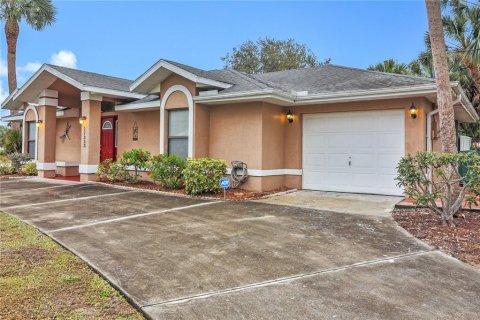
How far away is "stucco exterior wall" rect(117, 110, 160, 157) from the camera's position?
12.5 metres

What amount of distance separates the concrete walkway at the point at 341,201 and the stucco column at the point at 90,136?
7175mm

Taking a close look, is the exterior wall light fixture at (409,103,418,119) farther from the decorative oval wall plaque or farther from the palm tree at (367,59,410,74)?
the palm tree at (367,59,410,74)

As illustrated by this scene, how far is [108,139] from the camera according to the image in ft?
46.9

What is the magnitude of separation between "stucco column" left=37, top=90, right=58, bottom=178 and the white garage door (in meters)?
10.5

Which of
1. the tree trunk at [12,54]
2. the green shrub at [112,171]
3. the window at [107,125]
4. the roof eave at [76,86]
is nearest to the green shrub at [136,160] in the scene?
the green shrub at [112,171]

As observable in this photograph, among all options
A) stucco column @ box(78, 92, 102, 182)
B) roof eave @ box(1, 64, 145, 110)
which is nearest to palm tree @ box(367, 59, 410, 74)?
roof eave @ box(1, 64, 145, 110)

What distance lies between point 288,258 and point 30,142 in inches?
661

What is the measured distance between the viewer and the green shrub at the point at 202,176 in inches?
366

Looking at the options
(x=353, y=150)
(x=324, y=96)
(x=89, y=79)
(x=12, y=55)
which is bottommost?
(x=353, y=150)

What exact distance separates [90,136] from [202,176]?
18.6 feet

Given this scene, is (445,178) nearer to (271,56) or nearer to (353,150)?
(353,150)

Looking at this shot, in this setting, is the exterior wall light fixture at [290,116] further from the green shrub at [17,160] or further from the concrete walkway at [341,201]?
the green shrub at [17,160]

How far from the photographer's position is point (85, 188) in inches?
432

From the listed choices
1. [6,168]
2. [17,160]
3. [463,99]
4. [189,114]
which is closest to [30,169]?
[17,160]
